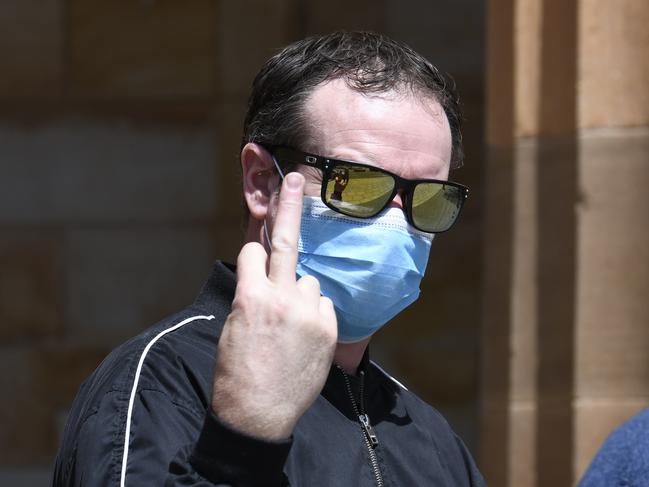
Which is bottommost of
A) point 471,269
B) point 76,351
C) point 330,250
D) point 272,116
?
point 76,351

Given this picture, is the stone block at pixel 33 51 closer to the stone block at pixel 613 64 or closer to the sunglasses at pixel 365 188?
the stone block at pixel 613 64

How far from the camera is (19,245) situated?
20.1ft

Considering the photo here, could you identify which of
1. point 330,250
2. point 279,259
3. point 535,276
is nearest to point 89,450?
point 279,259

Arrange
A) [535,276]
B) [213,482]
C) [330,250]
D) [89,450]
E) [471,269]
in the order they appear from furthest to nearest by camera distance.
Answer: [471,269]
[535,276]
[330,250]
[89,450]
[213,482]

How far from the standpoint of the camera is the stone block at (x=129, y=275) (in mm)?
6078

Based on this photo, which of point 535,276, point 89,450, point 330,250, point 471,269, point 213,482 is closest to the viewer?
point 213,482

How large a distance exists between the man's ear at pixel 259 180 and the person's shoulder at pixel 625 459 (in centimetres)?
78

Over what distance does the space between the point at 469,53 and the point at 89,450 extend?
434 centimetres

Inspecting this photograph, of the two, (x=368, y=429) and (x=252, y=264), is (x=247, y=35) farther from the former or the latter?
(x=252, y=264)

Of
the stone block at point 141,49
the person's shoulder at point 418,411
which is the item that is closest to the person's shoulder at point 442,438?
the person's shoulder at point 418,411

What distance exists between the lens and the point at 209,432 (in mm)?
1694

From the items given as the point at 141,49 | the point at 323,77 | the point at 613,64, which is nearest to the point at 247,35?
the point at 141,49

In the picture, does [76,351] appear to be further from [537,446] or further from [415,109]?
[415,109]

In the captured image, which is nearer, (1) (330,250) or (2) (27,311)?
(1) (330,250)
